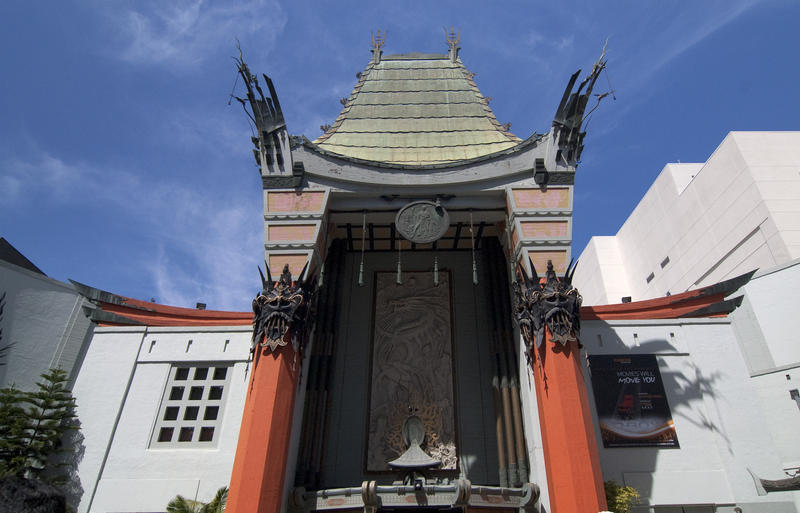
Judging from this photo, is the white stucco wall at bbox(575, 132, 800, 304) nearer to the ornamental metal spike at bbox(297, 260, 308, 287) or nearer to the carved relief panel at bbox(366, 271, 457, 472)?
the carved relief panel at bbox(366, 271, 457, 472)

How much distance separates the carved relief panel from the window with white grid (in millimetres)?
5389

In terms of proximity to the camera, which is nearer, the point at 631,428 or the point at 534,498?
the point at 534,498

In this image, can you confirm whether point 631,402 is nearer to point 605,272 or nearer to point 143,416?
point 143,416

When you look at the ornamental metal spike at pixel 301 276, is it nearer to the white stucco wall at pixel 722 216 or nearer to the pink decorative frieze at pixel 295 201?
the pink decorative frieze at pixel 295 201

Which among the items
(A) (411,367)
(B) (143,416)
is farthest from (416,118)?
(B) (143,416)

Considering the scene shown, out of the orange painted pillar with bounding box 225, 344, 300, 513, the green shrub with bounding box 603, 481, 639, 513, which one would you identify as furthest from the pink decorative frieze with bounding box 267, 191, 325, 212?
the green shrub with bounding box 603, 481, 639, 513

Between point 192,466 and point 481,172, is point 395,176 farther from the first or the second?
point 192,466

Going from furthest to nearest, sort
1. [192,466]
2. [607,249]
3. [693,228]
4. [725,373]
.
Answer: [607,249] < [693,228] < [725,373] < [192,466]

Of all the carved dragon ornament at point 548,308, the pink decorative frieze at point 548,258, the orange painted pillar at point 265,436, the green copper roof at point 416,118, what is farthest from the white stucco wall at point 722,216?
the orange painted pillar at point 265,436

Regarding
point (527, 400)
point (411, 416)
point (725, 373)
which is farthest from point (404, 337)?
point (725, 373)

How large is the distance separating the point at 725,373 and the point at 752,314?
2598mm

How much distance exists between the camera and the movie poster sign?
17203 mm

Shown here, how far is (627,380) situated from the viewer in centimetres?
1820

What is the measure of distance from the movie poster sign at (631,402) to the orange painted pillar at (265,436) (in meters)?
10.3
